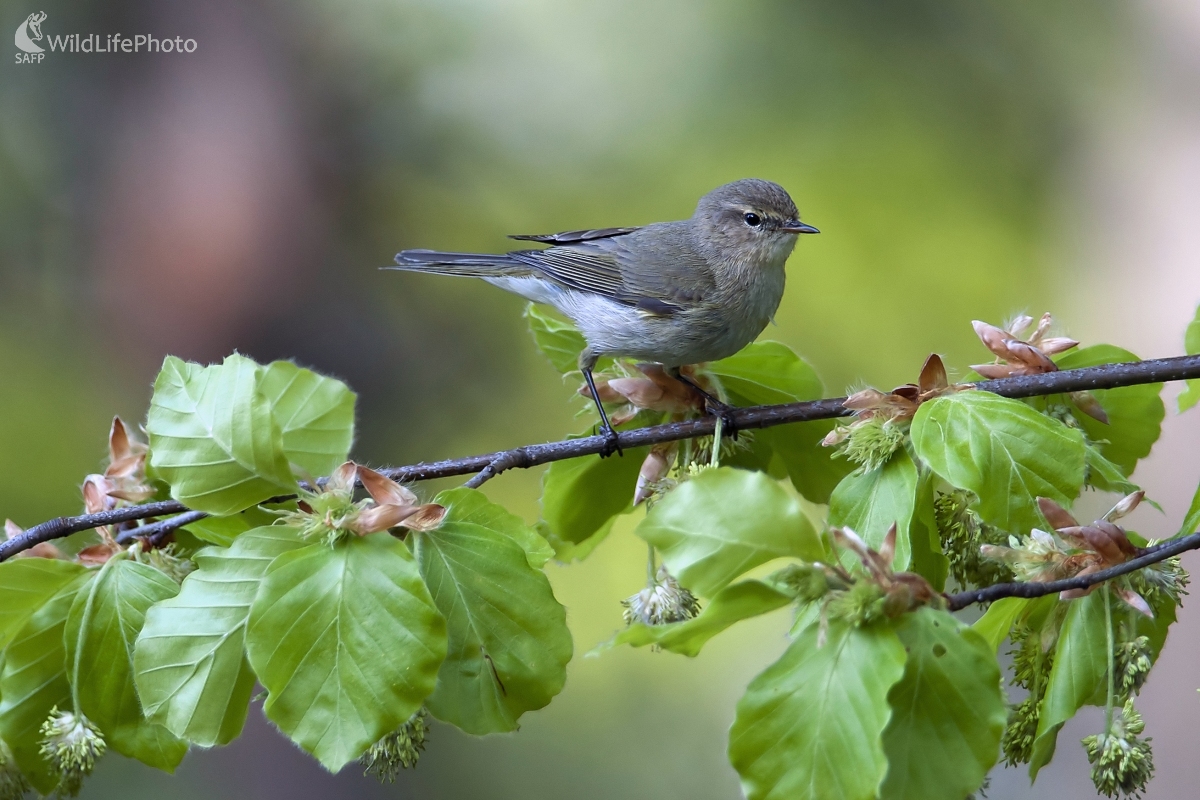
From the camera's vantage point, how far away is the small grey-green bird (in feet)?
4.99

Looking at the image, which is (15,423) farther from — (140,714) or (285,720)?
(285,720)

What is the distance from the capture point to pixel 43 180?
2.84 meters

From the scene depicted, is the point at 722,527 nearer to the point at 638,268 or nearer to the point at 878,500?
the point at 878,500

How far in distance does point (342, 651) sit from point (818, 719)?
0.36 meters

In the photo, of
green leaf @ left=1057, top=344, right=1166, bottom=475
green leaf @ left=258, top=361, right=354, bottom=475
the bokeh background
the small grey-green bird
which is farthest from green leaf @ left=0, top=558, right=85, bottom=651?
the bokeh background

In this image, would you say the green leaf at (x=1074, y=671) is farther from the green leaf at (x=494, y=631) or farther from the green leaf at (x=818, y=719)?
the green leaf at (x=494, y=631)

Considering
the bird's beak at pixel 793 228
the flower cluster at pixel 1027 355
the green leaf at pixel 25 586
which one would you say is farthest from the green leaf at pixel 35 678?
the bird's beak at pixel 793 228

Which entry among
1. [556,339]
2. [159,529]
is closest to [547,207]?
[556,339]

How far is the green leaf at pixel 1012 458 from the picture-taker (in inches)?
29.7

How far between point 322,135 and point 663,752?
219 cm

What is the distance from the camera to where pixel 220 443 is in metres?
0.77

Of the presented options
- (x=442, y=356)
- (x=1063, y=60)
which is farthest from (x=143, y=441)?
(x=1063, y=60)

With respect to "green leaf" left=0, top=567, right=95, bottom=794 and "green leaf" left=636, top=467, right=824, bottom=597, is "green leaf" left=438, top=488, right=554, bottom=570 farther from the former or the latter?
"green leaf" left=0, top=567, right=95, bottom=794

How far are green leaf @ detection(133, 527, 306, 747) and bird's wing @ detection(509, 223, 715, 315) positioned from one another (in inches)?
38.4
